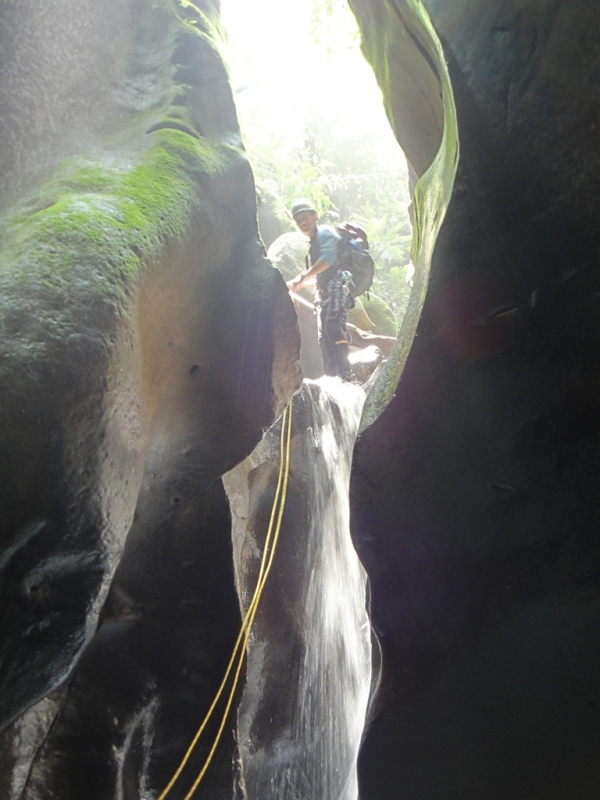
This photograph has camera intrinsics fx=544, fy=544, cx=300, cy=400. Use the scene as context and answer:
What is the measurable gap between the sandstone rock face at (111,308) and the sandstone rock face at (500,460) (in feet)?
4.80

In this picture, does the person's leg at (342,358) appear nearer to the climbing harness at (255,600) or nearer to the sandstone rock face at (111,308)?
the climbing harness at (255,600)

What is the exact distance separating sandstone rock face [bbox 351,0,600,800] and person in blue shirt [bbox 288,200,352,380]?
4971mm

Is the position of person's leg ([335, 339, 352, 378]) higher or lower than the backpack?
lower

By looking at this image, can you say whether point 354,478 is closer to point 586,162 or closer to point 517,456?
point 517,456

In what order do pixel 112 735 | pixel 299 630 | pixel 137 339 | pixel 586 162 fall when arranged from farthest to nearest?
1. pixel 299 630
2. pixel 112 735
3. pixel 137 339
4. pixel 586 162

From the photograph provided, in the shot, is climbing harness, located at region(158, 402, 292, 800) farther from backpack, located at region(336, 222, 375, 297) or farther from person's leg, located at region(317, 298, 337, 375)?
backpack, located at region(336, 222, 375, 297)

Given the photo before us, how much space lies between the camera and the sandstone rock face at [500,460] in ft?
8.96

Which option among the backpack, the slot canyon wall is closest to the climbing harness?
the slot canyon wall

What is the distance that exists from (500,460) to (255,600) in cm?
283

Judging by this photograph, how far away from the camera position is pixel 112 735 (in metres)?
4.15

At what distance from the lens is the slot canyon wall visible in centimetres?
273

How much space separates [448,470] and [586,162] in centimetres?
189

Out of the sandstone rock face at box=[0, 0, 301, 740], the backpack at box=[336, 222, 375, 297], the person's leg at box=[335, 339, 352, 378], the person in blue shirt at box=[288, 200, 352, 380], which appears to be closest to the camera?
the sandstone rock face at box=[0, 0, 301, 740]

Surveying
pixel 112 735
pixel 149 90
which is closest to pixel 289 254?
pixel 149 90
